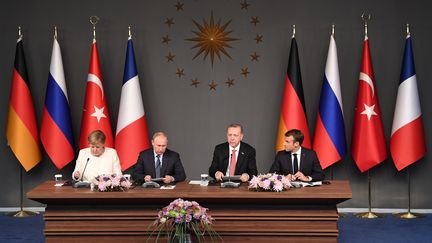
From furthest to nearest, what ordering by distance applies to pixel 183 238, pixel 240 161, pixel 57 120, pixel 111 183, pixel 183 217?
pixel 57 120, pixel 240 161, pixel 111 183, pixel 183 238, pixel 183 217

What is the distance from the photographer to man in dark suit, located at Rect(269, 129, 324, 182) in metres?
7.45

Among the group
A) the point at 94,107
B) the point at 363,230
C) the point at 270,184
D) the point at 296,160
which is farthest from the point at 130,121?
→ the point at 270,184

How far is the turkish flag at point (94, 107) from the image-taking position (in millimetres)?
9492

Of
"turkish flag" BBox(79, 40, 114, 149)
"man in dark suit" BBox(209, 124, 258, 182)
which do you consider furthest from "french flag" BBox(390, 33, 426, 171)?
"turkish flag" BBox(79, 40, 114, 149)

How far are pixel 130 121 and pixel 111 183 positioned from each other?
2.97 meters

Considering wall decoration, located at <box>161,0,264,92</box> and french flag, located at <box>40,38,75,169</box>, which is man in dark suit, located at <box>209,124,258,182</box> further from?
french flag, located at <box>40,38,75,169</box>

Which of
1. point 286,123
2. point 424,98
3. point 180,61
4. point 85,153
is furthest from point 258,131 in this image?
point 85,153

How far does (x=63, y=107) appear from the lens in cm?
956

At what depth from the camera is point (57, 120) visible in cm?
954

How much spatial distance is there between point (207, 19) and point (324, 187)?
3741mm

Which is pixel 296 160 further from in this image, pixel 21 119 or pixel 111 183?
pixel 21 119

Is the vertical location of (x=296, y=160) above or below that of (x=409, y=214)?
Answer: above

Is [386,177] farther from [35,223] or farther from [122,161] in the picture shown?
[35,223]

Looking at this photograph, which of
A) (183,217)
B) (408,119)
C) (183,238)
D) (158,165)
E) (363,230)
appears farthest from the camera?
(408,119)
